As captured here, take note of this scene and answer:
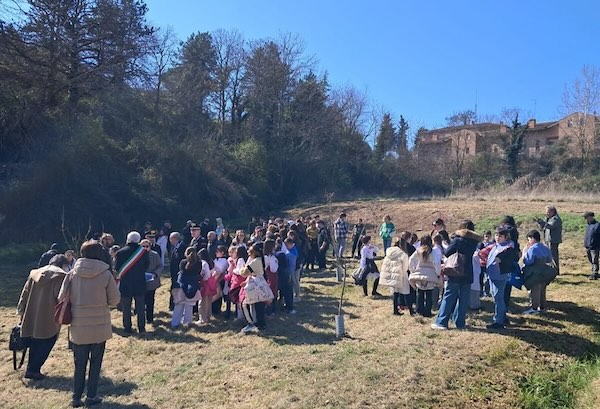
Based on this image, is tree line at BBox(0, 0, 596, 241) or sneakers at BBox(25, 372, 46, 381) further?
tree line at BBox(0, 0, 596, 241)

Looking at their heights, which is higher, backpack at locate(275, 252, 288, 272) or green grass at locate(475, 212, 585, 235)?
green grass at locate(475, 212, 585, 235)

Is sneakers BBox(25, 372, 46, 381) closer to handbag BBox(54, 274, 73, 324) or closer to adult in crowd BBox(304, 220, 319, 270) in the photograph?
handbag BBox(54, 274, 73, 324)

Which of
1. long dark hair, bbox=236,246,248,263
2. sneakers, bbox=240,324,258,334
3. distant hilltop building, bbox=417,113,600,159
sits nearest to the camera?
sneakers, bbox=240,324,258,334

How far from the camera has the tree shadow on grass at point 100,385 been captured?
23.0 ft

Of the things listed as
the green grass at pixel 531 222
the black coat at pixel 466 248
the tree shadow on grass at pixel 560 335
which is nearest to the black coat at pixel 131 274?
the black coat at pixel 466 248

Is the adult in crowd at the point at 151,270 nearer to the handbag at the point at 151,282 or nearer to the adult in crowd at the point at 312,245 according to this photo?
the handbag at the point at 151,282

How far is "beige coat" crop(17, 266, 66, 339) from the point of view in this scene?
733 cm

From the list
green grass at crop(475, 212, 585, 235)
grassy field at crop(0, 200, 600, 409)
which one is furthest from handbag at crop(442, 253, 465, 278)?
green grass at crop(475, 212, 585, 235)

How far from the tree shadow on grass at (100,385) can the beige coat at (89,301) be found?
1144mm

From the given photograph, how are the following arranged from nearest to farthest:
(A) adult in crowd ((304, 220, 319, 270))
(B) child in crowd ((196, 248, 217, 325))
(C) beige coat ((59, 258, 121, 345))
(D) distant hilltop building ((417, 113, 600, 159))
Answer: (C) beige coat ((59, 258, 121, 345)) → (B) child in crowd ((196, 248, 217, 325)) → (A) adult in crowd ((304, 220, 319, 270)) → (D) distant hilltop building ((417, 113, 600, 159))

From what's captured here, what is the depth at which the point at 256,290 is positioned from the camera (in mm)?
9281

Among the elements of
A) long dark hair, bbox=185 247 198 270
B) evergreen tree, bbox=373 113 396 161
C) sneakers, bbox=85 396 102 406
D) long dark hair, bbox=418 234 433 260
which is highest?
evergreen tree, bbox=373 113 396 161

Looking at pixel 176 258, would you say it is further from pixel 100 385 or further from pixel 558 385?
pixel 558 385

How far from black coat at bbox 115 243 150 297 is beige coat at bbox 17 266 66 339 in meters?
2.16
